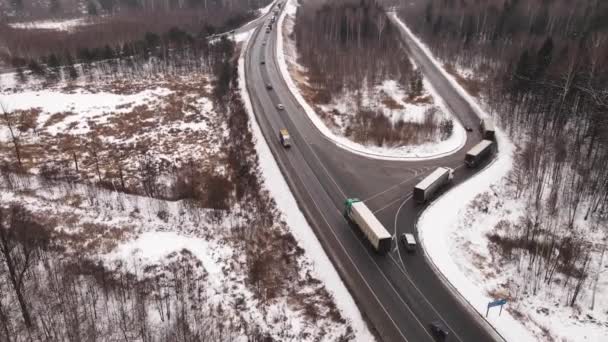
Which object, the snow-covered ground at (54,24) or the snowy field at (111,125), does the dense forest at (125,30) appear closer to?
the snow-covered ground at (54,24)

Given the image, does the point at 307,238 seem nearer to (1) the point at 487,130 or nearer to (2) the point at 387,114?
(1) the point at 487,130

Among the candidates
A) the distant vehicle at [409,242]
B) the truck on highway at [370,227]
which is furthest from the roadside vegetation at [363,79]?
the distant vehicle at [409,242]

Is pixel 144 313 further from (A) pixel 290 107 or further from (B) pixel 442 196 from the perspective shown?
(A) pixel 290 107

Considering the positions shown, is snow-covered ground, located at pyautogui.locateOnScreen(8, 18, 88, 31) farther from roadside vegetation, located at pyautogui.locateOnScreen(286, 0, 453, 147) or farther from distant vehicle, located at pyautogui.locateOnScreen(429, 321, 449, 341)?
distant vehicle, located at pyautogui.locateOnScreen(429, 321, 449, 341)

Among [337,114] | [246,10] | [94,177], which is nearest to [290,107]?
[337,114]

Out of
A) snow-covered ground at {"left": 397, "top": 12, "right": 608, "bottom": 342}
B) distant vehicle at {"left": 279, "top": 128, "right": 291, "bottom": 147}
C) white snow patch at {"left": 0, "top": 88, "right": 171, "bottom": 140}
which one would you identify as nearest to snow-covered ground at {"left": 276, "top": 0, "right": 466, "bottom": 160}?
distant vehicle at {"left": 279, "top": 128, "right": 291, "bottom": 147}

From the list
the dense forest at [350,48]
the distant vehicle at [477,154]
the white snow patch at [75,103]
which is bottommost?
the distant vehicle at [477,154]
